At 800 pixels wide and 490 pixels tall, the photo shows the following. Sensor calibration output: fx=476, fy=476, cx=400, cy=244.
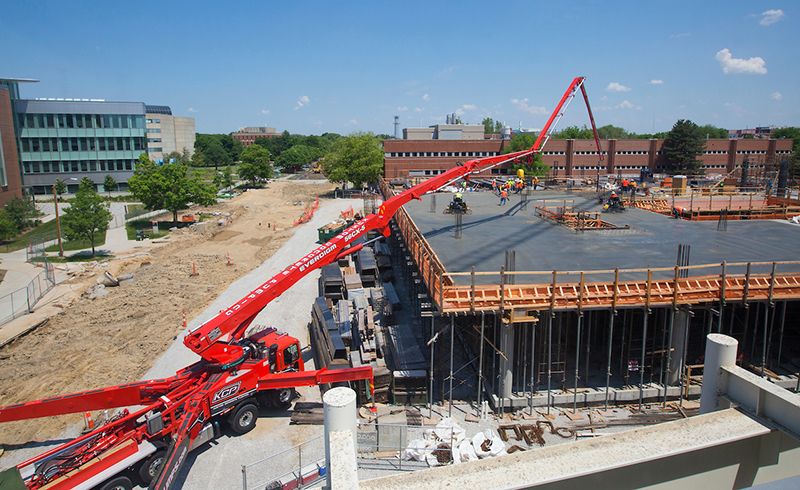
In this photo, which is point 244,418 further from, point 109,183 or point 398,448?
point 109,183

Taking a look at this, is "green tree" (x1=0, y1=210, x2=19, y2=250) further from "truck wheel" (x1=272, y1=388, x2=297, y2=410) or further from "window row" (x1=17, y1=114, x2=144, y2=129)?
"truck wheel" (x1=272, y1=388, x2=297, y2=410)

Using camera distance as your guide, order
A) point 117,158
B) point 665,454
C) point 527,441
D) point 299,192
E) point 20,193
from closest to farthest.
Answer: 1. point 665,454
2. point 527,441
3. point 20,193
4. point 117,158
5. point 299,192

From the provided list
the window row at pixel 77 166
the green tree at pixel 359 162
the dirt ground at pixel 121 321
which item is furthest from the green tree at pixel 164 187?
the green tree at pixel 359 162

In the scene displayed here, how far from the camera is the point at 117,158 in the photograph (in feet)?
234

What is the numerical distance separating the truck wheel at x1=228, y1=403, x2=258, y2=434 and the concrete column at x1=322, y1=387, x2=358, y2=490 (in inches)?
429

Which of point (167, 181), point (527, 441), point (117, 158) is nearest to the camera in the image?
point (527, 441)

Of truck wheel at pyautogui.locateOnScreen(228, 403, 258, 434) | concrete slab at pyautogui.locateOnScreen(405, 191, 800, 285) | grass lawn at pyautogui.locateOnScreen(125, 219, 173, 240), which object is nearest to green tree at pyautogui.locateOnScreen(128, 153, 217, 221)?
grass lawn at pyautogui.locateOnScreen(125, 219, 173, 240)

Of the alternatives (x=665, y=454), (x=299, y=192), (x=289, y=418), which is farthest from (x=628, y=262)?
(x=299, y=192)

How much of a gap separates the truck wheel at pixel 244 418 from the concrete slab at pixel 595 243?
8116mm

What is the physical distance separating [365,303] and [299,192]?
6444 cm

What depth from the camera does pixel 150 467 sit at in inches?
508

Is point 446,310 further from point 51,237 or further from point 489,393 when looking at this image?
point 51,237

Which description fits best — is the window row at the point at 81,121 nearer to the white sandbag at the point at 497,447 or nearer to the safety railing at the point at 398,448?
the safety railing at the point at 398,448

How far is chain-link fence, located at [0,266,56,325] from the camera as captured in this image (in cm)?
2565
